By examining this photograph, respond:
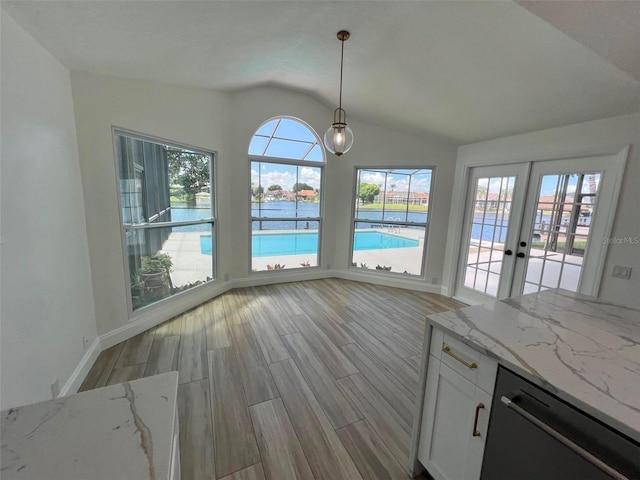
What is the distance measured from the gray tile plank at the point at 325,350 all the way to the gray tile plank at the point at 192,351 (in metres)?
0.99

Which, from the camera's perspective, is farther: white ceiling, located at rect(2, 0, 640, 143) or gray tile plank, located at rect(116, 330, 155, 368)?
gray tile plank, located at rect(116, 330, 155, 368)

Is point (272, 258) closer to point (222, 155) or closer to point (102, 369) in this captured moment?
point (222, 155)

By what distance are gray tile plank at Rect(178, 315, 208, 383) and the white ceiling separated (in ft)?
8.07

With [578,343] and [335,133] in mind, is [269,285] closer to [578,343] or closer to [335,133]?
[335,133]

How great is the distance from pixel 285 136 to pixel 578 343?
401cm

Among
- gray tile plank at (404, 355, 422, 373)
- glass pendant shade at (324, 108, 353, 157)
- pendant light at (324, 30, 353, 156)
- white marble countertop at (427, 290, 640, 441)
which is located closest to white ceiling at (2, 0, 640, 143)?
pendant light at (324, 30, 353, 156)

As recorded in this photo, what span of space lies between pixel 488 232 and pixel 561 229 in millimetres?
789

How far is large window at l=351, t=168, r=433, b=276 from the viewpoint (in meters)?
4.37

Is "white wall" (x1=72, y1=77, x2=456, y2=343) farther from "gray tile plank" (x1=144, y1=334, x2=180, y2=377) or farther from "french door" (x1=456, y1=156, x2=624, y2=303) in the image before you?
"french door" (x1=456, y1=156, x2=624, y2=303)

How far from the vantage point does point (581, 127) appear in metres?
2.69

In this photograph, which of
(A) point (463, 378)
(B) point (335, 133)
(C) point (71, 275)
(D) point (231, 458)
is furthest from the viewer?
(B) point (335, 133)

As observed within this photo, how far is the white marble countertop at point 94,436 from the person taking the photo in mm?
600

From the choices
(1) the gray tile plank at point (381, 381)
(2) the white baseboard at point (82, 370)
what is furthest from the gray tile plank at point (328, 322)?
(2) the white baseboard at point (82, 370)

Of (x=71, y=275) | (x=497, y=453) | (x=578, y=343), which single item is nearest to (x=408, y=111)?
(x=578, y=343)
